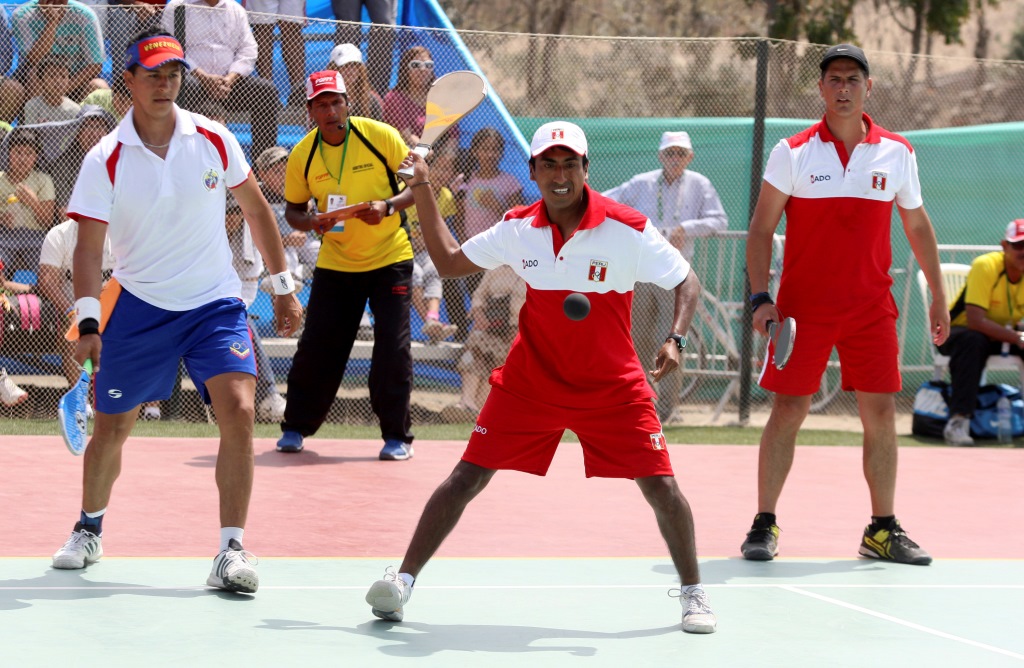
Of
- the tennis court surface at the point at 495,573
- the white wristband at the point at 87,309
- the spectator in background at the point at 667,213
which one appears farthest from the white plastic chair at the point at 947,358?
the white wristband at the point at 87,309

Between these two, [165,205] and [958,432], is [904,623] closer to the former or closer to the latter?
[165,205]

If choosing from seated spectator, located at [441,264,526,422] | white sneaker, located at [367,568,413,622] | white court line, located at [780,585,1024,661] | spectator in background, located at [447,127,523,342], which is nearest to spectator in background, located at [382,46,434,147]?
spectator in background, located at [447,127,523,342]

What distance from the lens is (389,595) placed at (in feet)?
19.0

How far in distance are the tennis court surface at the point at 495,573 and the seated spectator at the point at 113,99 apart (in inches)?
110

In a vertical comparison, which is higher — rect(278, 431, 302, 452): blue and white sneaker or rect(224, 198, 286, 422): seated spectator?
rect(224, 198, 286, 422): seated spectator

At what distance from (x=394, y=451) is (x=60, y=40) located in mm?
4397

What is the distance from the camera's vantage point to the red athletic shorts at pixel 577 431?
19.4ft

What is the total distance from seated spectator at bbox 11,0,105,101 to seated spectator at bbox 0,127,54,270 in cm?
55

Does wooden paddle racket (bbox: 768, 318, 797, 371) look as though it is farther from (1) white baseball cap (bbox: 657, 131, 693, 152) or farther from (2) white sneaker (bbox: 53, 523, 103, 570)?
(1) white baseball cap (bbox: 657, 131, 693, 152)

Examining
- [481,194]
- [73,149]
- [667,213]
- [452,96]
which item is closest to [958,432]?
[667,213]

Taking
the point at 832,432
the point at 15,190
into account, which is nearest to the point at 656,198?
the point at 832,432

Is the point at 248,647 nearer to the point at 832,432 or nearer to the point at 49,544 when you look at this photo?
the point at 49,544

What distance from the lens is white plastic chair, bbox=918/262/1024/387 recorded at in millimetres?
12750

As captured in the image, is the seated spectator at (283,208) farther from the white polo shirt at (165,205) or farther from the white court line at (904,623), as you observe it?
the white court line at (904,623)
